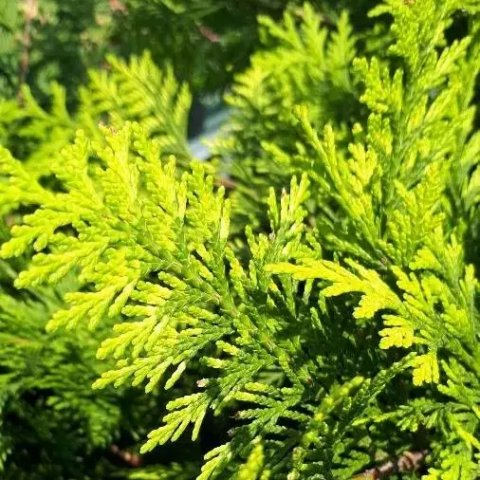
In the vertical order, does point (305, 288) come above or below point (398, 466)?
above

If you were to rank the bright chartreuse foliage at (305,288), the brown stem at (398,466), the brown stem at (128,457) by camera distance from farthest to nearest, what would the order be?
the brown stem at (128,457) → the brown stem at (398,466) → the bright chartreuse foliage at (305,288)

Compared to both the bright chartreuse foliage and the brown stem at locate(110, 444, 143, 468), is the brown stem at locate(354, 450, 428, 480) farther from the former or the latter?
the brown stem at locate(110, 444, 143, 468)

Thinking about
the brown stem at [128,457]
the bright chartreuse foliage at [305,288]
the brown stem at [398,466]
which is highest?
the bright chartreuse foliage at [305,288]

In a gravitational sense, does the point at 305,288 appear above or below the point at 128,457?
above

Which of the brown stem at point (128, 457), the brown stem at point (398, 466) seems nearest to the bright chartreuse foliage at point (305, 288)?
the brown stem at point (398, 466)

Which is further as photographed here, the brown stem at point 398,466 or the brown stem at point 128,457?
the brown stem at point 128,457

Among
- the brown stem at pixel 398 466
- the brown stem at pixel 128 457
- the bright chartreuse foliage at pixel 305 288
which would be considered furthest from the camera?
the brown stem at pixel 128 457

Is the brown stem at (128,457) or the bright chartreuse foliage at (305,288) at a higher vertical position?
the bright chartreuse foliage at (305,288)

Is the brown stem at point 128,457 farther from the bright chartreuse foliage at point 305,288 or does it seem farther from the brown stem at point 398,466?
the brown stem at point 398,466

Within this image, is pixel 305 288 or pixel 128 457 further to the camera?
pixel 128 457

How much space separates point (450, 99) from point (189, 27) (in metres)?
1.19

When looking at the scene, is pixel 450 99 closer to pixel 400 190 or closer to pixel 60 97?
pixel 400 190

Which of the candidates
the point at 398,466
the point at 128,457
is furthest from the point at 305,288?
the point at 128,457

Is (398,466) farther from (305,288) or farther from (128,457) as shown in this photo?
(128,457)
